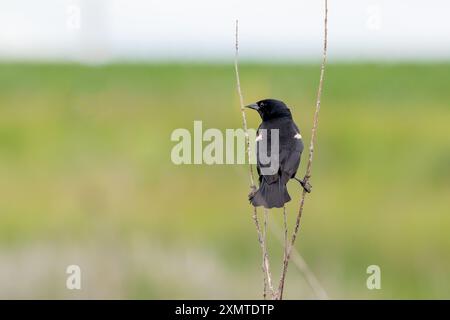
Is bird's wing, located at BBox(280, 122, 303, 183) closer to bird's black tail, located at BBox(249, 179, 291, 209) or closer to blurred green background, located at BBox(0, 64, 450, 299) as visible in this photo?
bird's black tail, located at BBox(249, 179, 291, 209)

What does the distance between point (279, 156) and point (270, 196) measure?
518mm

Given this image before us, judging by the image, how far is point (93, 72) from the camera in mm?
22812

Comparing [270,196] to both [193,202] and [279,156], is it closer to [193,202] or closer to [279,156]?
[279,156]

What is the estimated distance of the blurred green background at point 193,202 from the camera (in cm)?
891

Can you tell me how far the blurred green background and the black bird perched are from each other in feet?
4.21

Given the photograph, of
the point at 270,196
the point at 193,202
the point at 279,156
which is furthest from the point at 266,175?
the point at 193,202

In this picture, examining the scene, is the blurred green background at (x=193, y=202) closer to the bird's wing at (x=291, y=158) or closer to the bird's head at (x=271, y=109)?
the bird's head at (x=271, y=109)

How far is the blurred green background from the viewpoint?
8906 millimetres

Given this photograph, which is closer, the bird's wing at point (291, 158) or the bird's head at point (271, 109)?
the bird's wing at point (291, 158)

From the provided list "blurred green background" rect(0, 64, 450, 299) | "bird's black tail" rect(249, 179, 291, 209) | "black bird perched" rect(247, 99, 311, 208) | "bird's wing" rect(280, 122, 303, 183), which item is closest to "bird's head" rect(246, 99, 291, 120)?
"black bird perched" rect(247, 99, 311, 208)

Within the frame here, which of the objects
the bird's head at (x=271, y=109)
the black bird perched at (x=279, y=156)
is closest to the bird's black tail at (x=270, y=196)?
the black bird perched at (x=279, y=156)

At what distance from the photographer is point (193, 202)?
1141cm

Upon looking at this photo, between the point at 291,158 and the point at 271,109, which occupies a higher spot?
the point at 271,109
